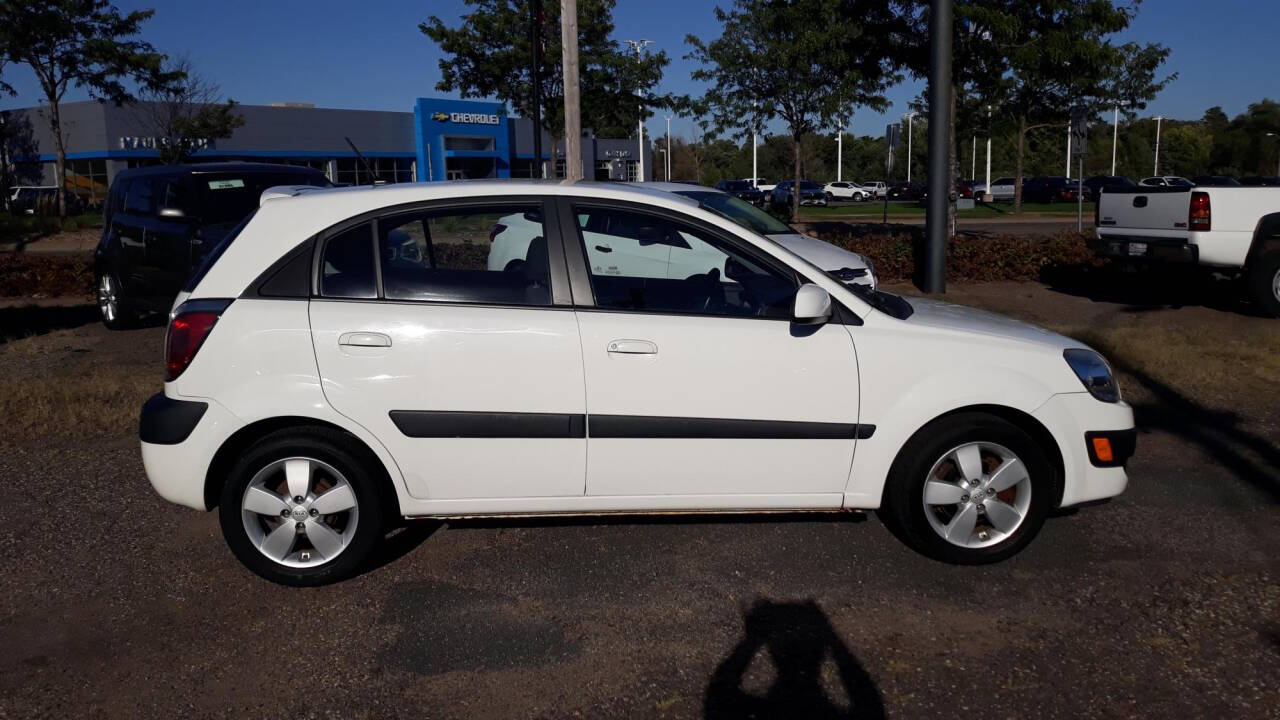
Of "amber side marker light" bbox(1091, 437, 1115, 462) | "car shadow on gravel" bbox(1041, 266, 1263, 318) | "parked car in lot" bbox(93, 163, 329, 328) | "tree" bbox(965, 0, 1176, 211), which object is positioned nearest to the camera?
"amber side marker light" bbox(1091, 437, 1115, 462)

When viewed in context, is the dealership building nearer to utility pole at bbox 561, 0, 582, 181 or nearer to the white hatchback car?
utility pole at bbox 561, 0, 582, 181

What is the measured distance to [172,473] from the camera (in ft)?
14.1

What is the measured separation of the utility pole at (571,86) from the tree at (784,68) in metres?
6.65

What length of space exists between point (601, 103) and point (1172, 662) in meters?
23.8

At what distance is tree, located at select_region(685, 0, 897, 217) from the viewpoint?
21250mm

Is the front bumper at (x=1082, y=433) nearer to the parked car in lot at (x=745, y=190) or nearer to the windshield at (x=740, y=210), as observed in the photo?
the windshield at (x=740, y=210)

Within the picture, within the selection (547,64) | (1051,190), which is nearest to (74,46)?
(547,64)

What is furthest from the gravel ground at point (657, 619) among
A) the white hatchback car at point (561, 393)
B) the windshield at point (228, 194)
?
the windshield at point (228, 194)

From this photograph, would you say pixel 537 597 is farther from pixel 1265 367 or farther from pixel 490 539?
pixel 1265 367

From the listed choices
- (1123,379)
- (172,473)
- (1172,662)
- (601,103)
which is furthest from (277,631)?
(601,103)

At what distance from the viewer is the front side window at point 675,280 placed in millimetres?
4391

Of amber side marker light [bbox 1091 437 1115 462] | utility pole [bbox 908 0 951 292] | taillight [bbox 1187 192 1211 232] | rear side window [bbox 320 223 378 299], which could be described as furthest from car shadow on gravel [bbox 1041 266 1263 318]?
rear side window [bbox 320 223 378 299]

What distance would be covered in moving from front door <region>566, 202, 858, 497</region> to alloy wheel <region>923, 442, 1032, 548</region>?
42 centimetres

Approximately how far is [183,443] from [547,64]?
844 inches
